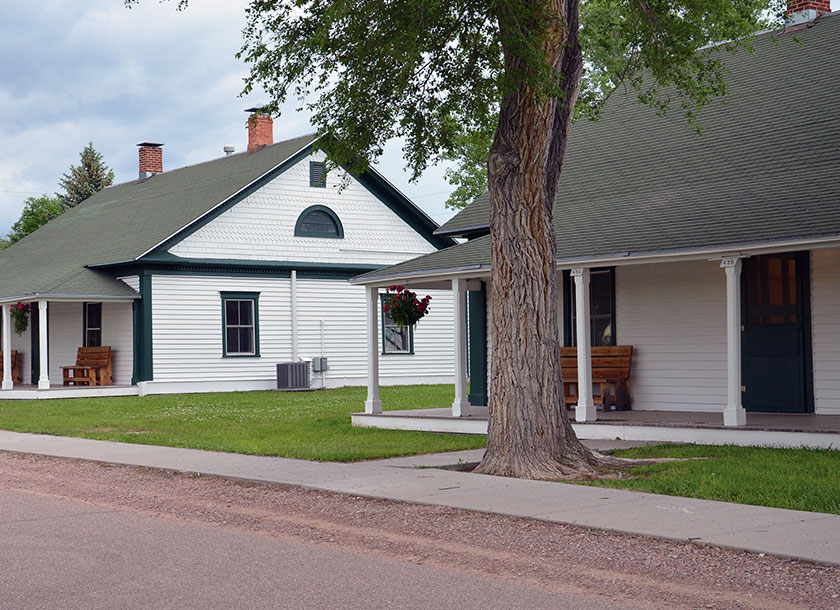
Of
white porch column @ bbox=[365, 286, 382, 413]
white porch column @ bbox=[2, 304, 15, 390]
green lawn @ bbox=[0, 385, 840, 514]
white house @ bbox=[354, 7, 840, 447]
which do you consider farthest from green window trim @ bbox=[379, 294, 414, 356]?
white porch column @ bbox=[365, 286, 382, 413]

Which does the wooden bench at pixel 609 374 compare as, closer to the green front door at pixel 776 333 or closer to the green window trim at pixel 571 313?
the green window trim at pixel 571 313

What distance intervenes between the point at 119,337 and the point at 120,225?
5110 mm

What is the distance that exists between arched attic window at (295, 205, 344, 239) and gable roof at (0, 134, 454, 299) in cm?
153

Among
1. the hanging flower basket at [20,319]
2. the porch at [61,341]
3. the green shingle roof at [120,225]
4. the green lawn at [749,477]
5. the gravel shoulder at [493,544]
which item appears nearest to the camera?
the gravel shoulder at [493,544]

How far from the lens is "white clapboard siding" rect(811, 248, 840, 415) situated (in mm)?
15180

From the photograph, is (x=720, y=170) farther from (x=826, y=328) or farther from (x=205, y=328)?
(x=205, y=328)

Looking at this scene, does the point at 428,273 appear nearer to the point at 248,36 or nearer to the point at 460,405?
the point at 460,405

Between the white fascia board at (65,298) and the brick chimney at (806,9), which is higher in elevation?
the brick chimney at (806,9)

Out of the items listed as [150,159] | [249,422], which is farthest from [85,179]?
[249,422]

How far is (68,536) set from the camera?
884 centimetres

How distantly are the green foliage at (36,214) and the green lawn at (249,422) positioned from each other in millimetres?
42318

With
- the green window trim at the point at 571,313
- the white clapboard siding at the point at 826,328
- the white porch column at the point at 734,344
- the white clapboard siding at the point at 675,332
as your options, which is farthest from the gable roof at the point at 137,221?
the white clapboard siding at the point at 826,328

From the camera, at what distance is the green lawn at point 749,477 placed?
9.69 m

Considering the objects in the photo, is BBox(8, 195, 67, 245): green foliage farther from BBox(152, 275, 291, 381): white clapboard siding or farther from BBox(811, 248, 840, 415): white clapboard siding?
BBox(811, 248, 840, 415): white clapboard siding
